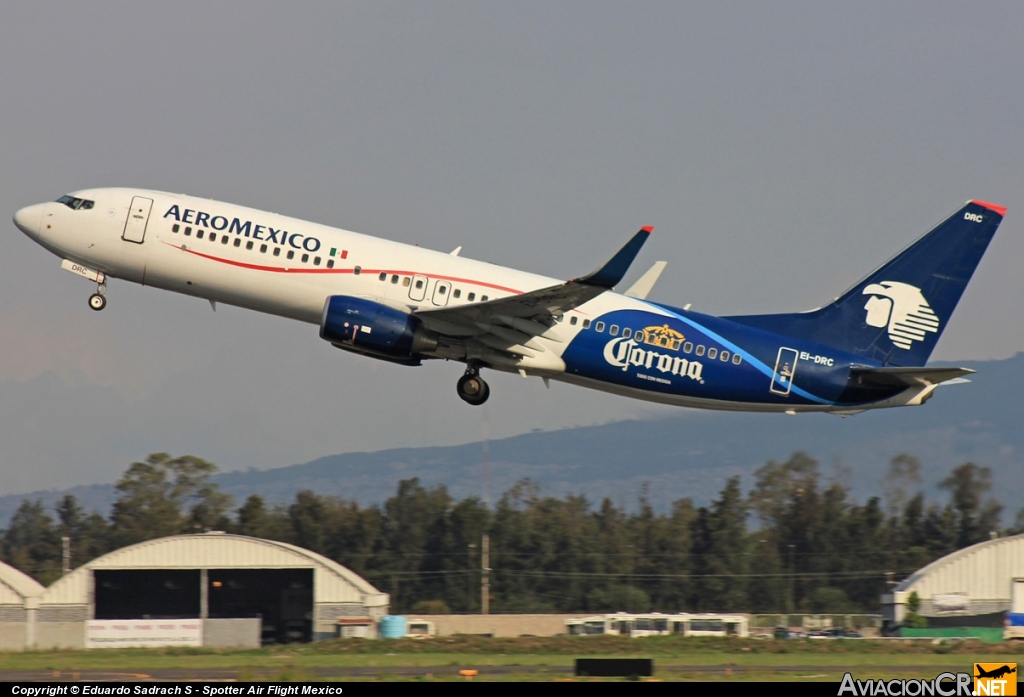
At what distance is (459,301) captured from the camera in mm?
38531

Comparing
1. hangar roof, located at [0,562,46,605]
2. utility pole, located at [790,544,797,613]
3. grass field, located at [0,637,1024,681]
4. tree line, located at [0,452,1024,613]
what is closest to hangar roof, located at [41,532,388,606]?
hangar roof, located at [0,562,46,605]

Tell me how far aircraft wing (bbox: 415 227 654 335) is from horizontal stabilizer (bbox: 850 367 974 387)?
9.48 m

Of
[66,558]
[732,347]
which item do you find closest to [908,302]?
[732,347]

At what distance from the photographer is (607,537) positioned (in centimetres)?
11600

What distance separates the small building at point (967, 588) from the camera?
6662 cm

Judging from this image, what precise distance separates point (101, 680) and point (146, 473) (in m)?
91.2

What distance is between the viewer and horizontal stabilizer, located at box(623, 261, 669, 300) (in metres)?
39.6

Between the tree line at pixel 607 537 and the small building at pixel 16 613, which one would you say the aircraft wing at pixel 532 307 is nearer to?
the small building at pixel 16 613

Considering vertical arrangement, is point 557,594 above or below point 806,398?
below

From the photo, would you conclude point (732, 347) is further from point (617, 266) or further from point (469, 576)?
point (469, 576)

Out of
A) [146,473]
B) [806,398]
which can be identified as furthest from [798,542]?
[806,398]

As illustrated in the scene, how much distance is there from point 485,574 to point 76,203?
6320cm

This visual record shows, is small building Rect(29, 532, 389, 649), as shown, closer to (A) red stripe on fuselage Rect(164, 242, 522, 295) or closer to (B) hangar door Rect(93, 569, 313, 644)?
(B) hangar door Rect(93, 569, 313, 644)

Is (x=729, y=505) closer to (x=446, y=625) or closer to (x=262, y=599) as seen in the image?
(x=446, y=625)
